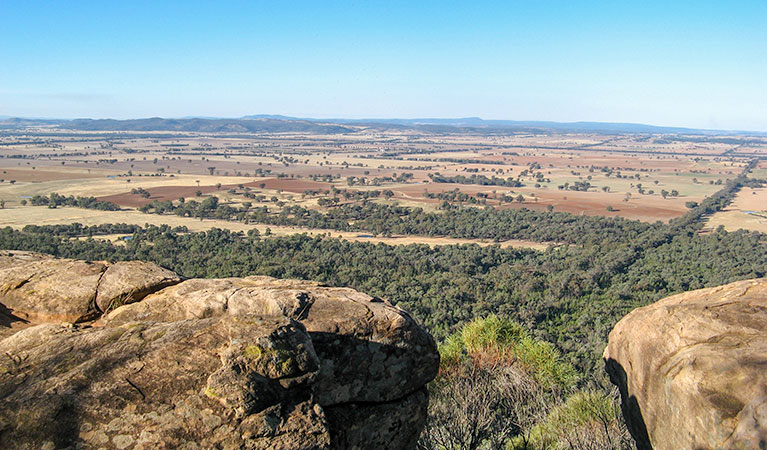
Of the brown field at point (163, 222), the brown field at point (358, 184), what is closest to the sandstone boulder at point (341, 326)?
the brown field at point (163, 222)

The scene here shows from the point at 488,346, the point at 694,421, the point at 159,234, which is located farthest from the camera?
the point at 159,234

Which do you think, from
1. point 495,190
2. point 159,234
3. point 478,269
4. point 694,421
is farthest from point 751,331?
point 495,190

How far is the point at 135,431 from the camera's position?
20.4 feet

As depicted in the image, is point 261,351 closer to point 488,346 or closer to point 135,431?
point 135,431

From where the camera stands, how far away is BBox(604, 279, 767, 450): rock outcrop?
8.15 m

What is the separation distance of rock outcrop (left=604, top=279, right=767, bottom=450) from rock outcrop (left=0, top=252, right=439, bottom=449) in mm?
4427

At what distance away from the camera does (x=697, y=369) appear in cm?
902

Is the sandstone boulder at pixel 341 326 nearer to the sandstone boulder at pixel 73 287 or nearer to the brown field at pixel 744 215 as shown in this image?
the sandstone boulder at pixel 73 287

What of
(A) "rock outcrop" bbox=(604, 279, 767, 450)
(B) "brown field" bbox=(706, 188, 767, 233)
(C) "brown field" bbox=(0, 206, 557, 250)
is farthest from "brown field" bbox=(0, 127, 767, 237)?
(A) "rock outcrop" bbox=(604, 279, 767, 450)

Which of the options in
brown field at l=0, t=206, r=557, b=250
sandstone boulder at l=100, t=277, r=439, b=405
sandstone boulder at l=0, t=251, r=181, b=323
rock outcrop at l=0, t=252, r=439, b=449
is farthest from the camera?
brown field at l=0, t=206, r=557, b=250

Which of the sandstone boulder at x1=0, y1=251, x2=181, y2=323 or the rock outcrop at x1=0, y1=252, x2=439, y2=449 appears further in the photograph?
the sandstone boulder at x1=0, y1=251, x2=181, y2=323

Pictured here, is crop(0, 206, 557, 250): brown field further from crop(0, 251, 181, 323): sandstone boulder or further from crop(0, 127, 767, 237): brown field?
crop(0, 251, 181, 323): sandstone boulder

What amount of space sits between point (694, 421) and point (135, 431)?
8685 mm

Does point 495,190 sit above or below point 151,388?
below
